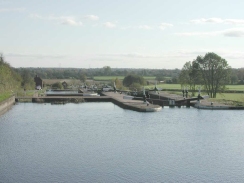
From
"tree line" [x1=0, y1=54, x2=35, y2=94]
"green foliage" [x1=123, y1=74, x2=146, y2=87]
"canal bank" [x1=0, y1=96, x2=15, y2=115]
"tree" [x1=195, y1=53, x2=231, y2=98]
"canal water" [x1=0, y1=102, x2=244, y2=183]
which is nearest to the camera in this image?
"canal water" [x1=0, y1=102, x2=244, y2=183]

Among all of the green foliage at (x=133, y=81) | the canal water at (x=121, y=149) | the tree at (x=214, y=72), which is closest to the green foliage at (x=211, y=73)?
the tree at (x=214, y=72)

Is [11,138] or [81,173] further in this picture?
[11,138]

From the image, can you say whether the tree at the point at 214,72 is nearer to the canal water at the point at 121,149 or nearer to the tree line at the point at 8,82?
the canal water at the point at 121,149

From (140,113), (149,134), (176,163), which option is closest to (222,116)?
(140,113)

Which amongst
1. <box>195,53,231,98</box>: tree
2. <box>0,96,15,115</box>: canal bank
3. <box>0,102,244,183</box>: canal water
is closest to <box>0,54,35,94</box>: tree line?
<box>0,96,15,115</box>: canal bank

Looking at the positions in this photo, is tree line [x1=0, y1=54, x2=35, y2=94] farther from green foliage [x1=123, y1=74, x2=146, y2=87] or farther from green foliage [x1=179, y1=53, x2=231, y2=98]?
green foliage [x1=179, y1=53, x2=231, y2=98]

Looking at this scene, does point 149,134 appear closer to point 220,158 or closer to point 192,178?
point 220,158
